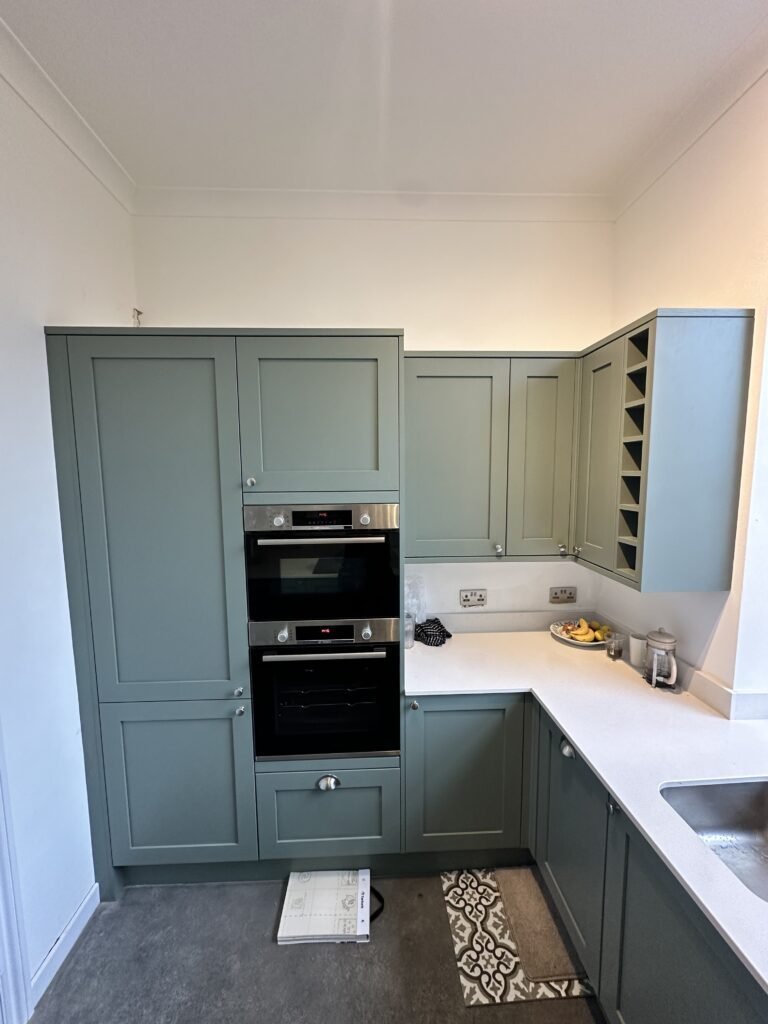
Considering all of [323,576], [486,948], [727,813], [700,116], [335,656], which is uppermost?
[700,116]

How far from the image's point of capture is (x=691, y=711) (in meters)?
1.48

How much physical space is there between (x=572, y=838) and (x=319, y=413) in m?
1.63

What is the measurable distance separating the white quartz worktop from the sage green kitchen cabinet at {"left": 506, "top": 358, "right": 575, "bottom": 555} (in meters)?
0.49

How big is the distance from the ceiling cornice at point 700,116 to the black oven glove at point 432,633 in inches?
80.3

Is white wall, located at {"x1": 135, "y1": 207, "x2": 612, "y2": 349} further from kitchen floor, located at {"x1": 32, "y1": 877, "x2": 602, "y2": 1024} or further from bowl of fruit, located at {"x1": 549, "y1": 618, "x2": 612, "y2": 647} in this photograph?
kitchen floor, located at {"x1": 32, "y1": 877, "x2": 602, "y2": 1024}

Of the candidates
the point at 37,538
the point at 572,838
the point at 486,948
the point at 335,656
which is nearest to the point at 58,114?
the point at 37,538

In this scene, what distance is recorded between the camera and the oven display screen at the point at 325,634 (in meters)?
1.60

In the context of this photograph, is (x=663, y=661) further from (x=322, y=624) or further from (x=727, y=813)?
(x=322, y=624)

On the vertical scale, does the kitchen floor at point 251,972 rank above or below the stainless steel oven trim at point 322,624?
below

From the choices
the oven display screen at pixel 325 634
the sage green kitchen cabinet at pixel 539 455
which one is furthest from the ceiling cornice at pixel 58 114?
the oven display screen at pixel 325 634

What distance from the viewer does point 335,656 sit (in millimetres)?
1608

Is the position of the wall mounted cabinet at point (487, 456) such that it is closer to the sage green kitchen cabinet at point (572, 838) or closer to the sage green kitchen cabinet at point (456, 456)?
the sage green kitchen cabinet at point (456, 456)

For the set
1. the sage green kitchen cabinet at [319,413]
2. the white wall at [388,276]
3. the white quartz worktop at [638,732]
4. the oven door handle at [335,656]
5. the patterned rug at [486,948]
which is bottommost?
the patterned rug at [486,948]

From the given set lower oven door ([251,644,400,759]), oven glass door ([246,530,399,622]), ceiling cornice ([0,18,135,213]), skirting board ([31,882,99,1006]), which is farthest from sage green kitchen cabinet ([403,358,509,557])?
skirting board ([31,882,99,1006])
